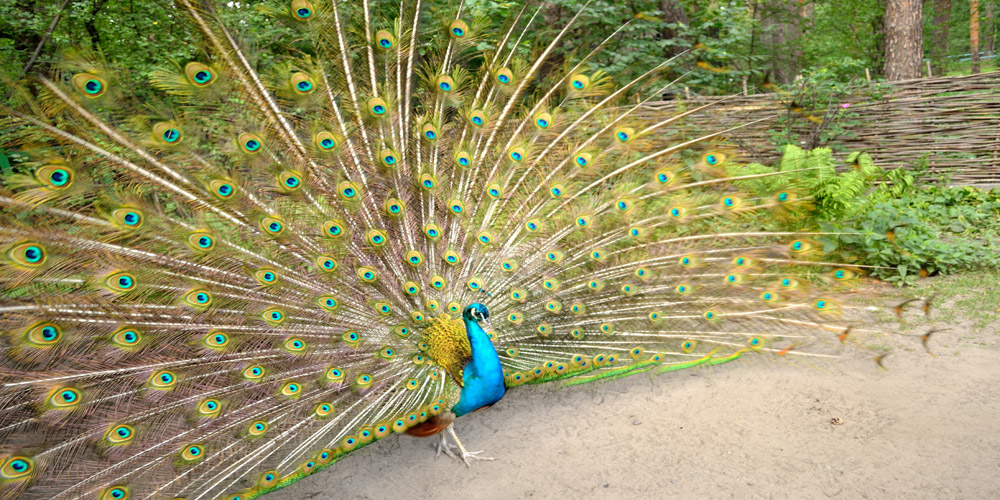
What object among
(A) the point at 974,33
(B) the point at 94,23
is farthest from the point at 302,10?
(A) the point at 974,33

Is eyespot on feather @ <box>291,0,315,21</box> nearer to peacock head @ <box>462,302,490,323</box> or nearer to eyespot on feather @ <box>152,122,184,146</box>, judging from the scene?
eyespot on feather @ <box>152,122,184,146</box>

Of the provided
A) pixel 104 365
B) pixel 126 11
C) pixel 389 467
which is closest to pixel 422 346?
pixel 389 467

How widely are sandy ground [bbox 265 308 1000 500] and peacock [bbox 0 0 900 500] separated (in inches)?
12.7

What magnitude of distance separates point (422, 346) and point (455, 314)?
10.3 inches

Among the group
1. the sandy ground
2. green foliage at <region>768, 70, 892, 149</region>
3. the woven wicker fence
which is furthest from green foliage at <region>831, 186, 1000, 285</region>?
green foliage at <region>768, 70, 892, 149</region>

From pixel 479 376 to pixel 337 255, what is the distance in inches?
38.8

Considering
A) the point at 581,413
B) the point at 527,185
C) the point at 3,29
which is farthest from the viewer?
the point at 3,29

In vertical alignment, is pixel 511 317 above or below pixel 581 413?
above

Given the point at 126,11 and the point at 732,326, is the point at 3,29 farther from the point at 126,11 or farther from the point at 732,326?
the point at 732,326

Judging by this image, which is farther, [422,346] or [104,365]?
[422,346]

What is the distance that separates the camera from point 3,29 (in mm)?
6020

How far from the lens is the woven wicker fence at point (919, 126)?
283 inches

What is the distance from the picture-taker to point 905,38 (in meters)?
8.03

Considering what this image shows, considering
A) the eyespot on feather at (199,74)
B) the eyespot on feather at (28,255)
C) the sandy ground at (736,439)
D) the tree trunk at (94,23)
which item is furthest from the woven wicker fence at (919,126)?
the tree trunk at (94,23)
